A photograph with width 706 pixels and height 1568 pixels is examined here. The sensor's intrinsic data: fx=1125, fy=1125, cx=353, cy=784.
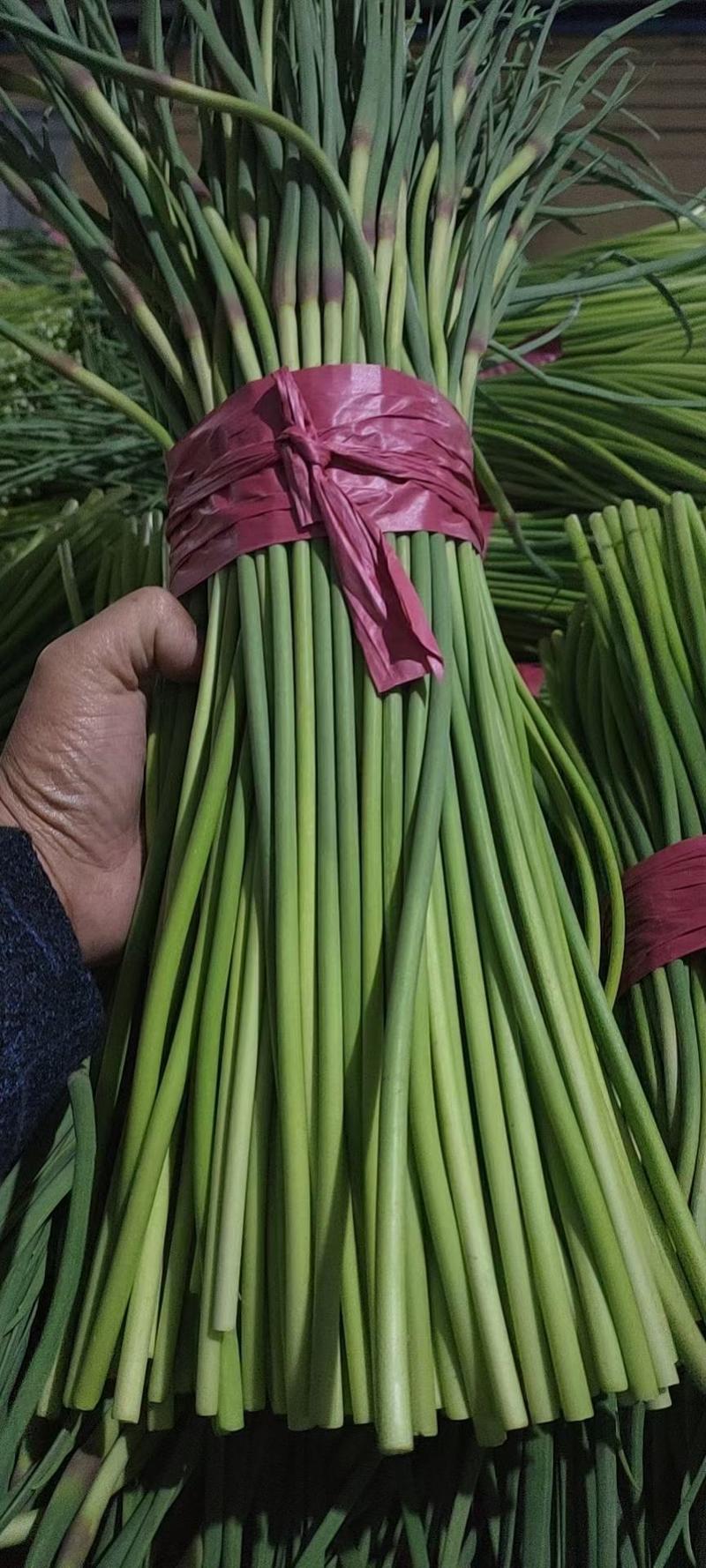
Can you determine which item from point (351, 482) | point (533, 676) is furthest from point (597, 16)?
point (351, 482)

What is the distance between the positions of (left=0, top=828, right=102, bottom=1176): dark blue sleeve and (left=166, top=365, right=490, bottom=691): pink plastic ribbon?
0.21 metres

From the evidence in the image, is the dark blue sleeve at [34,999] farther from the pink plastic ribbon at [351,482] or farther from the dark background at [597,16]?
the dark background at [597,16]

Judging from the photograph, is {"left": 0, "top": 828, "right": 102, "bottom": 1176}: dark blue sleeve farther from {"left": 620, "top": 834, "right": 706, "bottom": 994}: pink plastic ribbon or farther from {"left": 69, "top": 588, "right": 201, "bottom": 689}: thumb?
{"left": 620, "top": 834, "right": 706, "bottom": 994}: pink plastic ribbon

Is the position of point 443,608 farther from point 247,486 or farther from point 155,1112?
point 155,1112

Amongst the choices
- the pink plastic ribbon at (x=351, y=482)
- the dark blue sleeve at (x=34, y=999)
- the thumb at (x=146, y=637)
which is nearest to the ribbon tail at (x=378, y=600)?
the pink plastic ribbon at (x=351, y=482)

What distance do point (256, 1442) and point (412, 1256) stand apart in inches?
5.9

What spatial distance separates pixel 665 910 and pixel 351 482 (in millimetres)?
297

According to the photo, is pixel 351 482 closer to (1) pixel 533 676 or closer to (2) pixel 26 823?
(2) pixel 26 823

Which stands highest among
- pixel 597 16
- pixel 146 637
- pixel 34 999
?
pixel 597 16

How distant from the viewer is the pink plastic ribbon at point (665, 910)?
628 millimetres

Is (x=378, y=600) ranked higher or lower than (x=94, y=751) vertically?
higher

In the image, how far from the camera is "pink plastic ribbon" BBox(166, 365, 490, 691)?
1.95 feet

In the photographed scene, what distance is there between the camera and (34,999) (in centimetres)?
59

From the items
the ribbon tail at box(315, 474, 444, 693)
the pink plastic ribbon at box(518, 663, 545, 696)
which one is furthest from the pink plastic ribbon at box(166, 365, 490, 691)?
the pink plastic ribbon at box(518, 663, 545, 696)
